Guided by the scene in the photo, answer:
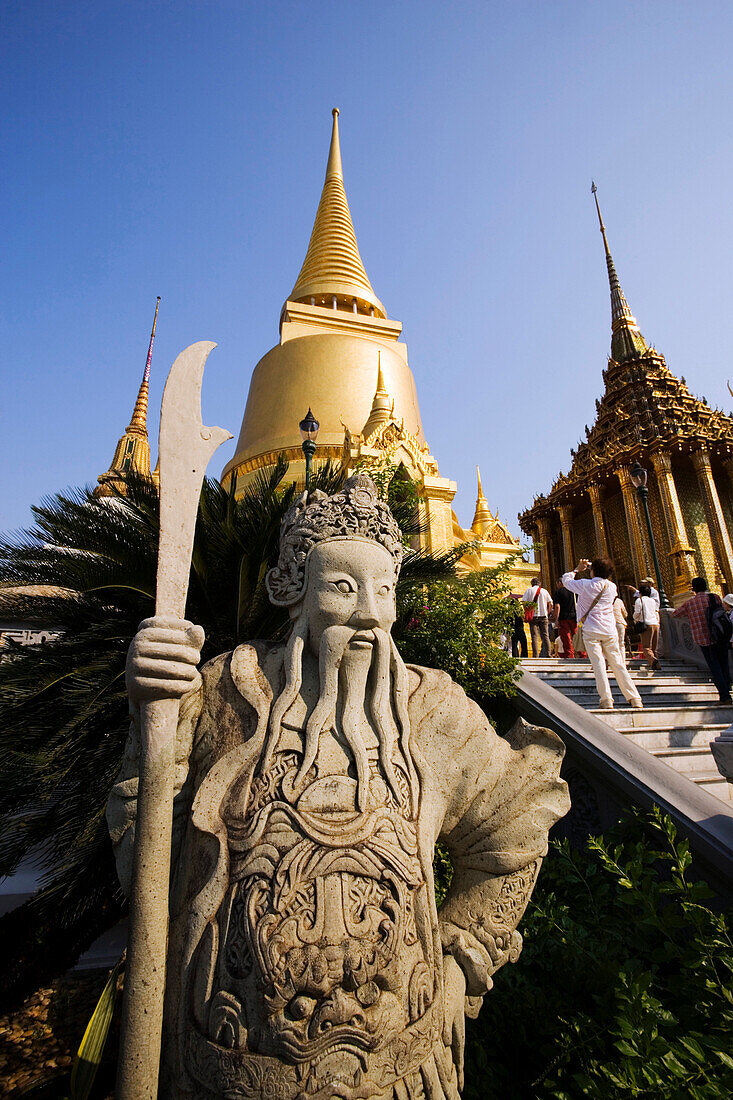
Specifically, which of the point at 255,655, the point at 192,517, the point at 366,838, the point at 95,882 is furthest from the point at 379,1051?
the point at 95,882

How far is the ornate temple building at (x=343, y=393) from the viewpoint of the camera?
591 inches

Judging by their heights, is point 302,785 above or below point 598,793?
above

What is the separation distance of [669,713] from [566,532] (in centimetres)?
2370

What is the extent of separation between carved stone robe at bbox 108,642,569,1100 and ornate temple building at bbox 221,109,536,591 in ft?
36.3

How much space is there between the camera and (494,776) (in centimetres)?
228

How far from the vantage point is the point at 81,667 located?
4.22m

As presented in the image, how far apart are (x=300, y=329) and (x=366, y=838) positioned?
20898mm

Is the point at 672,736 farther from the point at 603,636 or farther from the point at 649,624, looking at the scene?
the point at 649,624

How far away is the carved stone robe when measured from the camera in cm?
170

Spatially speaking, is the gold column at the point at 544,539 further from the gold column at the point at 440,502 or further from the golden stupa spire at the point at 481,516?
the gold column at the point at 440,502

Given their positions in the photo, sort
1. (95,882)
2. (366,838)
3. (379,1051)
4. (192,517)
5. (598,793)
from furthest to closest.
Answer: (598,793), (95,882), (192,517), (366,838), (379,1051)

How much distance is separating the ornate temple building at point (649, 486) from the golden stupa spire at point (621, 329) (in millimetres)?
71

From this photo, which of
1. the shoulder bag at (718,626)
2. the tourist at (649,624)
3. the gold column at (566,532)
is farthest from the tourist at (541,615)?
the gold column at (566,532)

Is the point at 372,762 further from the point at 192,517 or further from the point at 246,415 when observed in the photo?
the point at 246,415
